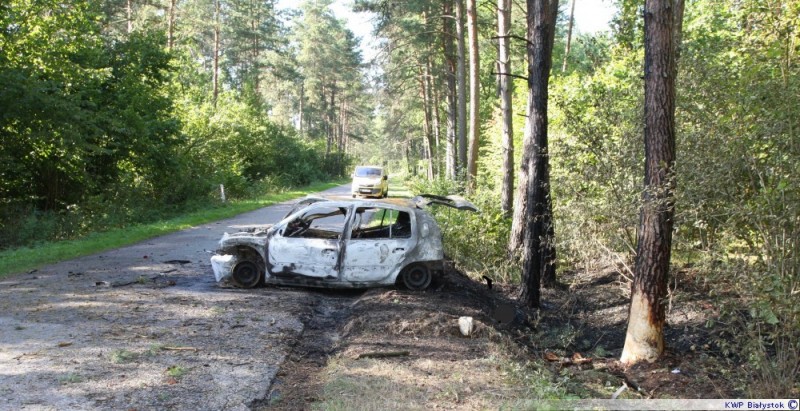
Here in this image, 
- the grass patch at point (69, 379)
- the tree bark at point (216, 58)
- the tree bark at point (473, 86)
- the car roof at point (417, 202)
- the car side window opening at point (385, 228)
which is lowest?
the grass patch at point (69, 379)

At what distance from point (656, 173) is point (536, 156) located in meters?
3.64

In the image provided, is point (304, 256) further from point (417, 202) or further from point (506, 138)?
point (506, 138)

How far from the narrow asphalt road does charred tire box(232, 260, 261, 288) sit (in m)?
0.24

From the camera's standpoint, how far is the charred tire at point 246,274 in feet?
32.9

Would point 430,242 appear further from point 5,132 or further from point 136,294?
point 5,132

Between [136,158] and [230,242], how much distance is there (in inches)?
509

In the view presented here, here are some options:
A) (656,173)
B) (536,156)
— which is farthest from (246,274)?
(656,173)

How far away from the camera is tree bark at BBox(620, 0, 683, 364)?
22.6ft

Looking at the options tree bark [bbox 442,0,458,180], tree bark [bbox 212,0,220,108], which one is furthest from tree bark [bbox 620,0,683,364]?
tree bark [bbox 212,0,220,108]

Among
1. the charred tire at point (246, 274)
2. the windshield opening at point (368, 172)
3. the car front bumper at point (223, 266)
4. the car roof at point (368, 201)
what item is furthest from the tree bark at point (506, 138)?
the windshield opening at point (368, 172)

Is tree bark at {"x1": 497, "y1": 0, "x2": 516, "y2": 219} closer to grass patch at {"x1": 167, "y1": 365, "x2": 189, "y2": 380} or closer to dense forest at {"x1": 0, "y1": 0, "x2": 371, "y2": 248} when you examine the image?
grass patch at {"x1": 167, "y1": 365, "x2": 189, "y2": 380}

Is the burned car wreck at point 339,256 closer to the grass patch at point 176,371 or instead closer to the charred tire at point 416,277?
the charred tire at point 416,277

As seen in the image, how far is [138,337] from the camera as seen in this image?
6832mm

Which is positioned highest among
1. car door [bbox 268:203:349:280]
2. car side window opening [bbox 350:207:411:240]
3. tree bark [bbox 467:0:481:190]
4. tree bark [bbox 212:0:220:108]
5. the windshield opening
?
tree bark [bbox 212:0:220:108]
